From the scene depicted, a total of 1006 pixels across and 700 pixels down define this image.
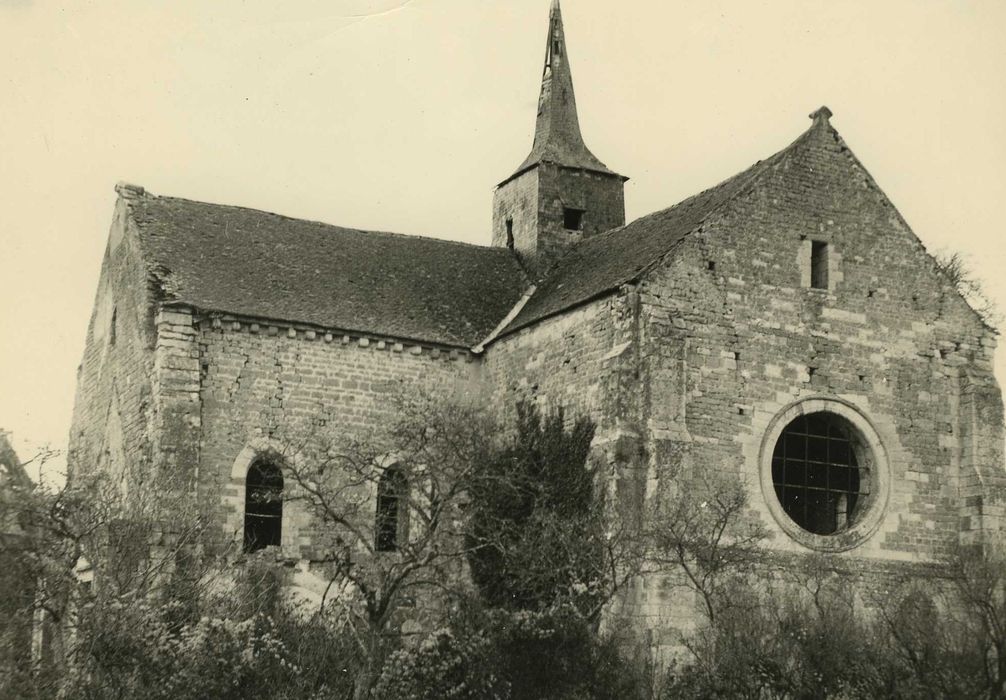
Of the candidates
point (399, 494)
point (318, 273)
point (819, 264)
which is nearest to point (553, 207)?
point (318, 273)

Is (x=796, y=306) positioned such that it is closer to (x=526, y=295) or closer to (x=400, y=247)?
(x=526, y=295)

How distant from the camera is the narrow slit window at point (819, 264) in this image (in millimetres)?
26094

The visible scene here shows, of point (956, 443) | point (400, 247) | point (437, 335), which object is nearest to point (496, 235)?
point (400, 247)

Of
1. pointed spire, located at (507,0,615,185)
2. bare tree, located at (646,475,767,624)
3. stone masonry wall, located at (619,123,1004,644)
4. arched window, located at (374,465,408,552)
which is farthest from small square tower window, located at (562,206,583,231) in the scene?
bare tree, located at (646,475,767,624)

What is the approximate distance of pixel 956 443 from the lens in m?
26.3

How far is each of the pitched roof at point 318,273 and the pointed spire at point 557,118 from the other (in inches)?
137

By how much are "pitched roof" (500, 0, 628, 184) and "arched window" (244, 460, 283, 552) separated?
35.1ft

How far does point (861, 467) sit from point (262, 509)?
34.9 feet

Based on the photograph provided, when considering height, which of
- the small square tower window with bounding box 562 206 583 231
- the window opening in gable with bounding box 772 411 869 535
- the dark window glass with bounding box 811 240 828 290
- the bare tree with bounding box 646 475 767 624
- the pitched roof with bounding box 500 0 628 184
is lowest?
the bare tree with bounding box 646 475 767 624

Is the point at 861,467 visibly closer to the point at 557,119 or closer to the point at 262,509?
the point at 262,509

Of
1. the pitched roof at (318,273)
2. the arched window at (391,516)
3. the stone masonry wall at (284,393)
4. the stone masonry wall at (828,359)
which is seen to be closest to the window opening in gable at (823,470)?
the stone masonry wall at (828,359)

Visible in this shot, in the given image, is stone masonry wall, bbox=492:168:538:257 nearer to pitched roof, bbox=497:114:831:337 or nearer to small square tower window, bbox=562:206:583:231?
small square tower window, bbox=562:206:583:231

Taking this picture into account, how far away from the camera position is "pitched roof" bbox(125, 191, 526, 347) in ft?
89.3

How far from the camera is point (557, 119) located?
34750mm
